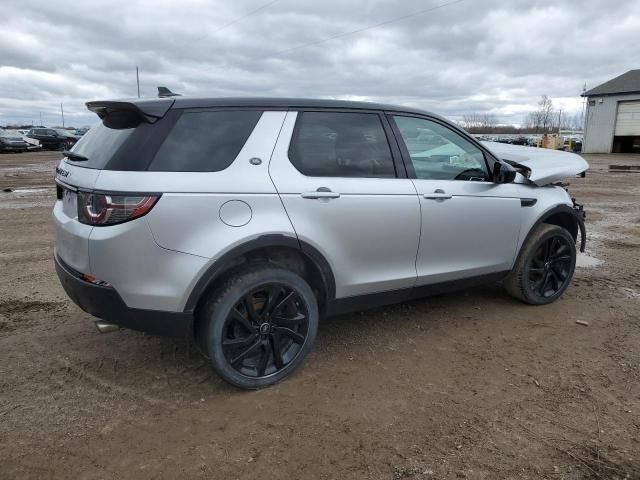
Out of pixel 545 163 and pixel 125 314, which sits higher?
pixel 545 163

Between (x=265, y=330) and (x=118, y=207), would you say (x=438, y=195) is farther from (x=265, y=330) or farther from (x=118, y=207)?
(x=118, y=207)

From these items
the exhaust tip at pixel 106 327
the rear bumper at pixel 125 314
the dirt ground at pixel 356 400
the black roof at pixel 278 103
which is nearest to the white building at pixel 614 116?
the dirt ground at pixel 356 400

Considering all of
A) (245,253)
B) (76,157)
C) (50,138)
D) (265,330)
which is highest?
(76,157)

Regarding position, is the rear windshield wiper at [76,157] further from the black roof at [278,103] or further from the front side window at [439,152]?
the front side window at [439,152]

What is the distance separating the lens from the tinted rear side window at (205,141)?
3.01 m

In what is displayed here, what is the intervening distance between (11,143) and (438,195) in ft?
113

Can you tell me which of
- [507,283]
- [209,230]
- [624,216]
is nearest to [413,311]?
[507,283]

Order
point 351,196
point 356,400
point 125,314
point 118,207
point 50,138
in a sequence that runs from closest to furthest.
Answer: point 118,207
point 125,314
point 356,400
point 351,196
point 50,138

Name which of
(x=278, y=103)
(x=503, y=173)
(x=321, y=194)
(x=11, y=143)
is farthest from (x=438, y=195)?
(x=11, y=143)

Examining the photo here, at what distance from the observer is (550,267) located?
4.88 meters

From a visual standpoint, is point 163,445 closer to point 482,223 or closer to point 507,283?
point 482,223

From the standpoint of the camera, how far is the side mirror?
4.16 metres

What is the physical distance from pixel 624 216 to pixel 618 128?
33.0 metres

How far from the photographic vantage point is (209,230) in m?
2.99
